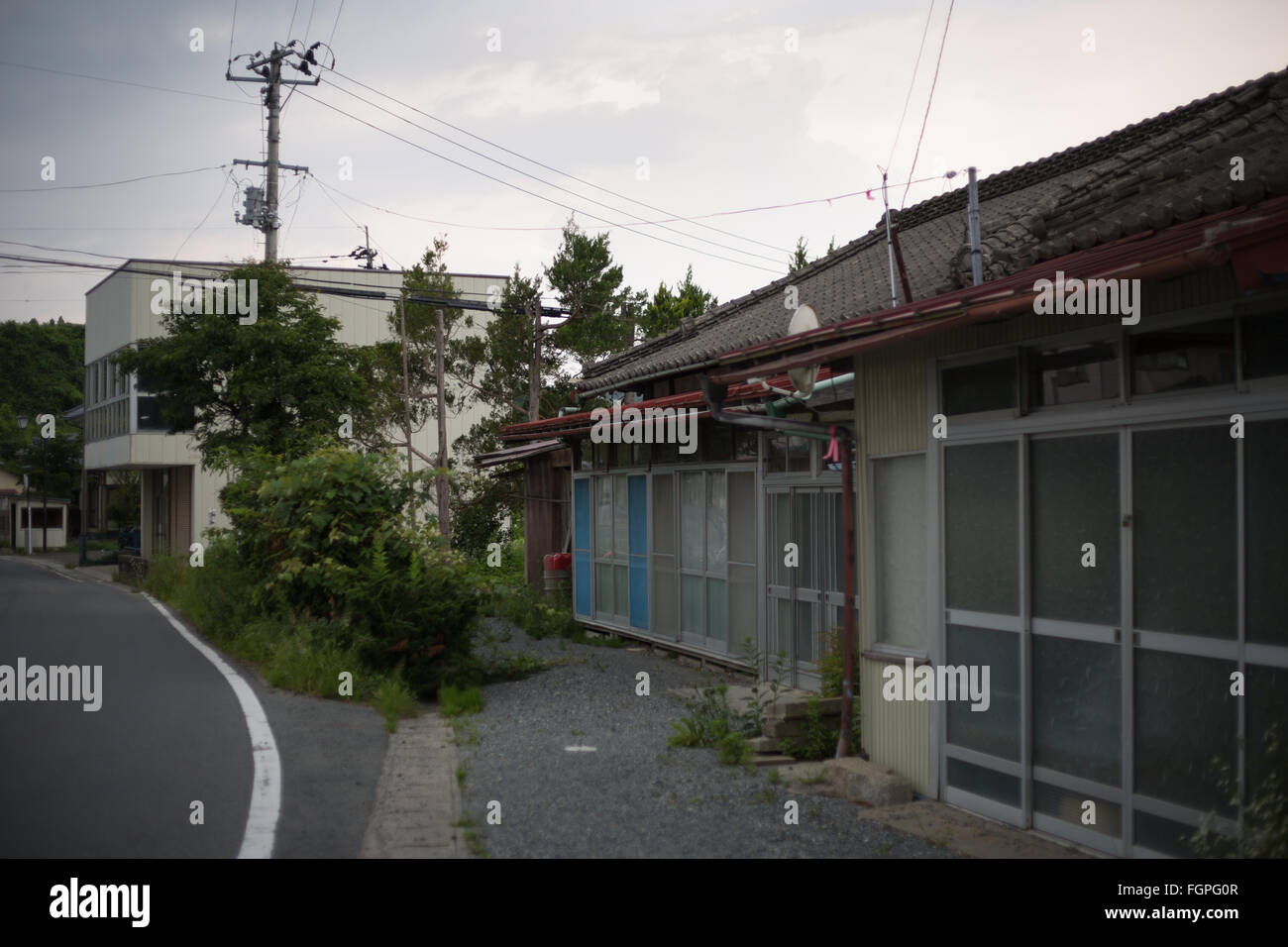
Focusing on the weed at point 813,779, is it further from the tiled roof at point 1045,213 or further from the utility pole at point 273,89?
the utility pole at point 273,89

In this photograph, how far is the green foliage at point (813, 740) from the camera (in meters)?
8.27

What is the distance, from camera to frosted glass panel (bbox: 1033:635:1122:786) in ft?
18.6

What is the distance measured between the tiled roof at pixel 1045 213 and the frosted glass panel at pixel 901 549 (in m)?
1.65

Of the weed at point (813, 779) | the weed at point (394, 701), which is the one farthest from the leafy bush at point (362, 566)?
the weed at point (813, 779)

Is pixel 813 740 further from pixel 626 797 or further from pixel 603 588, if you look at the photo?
pixel 603 588

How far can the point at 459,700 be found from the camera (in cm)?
1064

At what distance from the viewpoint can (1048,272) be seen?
562 centimetres

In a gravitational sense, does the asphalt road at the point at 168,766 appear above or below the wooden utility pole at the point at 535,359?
below

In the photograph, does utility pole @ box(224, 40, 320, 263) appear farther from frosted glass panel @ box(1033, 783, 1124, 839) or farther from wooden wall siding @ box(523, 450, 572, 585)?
frosted glass panel @ box(1033, 783, 1124, 839)

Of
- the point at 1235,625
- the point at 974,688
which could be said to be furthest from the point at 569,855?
the point at 1235,625

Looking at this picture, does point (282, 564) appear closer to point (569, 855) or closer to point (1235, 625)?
→ point (569, 855)

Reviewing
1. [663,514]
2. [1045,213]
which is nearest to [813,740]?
[1045,213]

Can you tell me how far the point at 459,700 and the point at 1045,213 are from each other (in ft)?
23.2

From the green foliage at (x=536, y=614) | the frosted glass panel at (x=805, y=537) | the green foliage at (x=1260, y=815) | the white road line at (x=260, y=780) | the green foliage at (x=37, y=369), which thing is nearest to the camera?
the green foliage at (x=1260, y=815)
